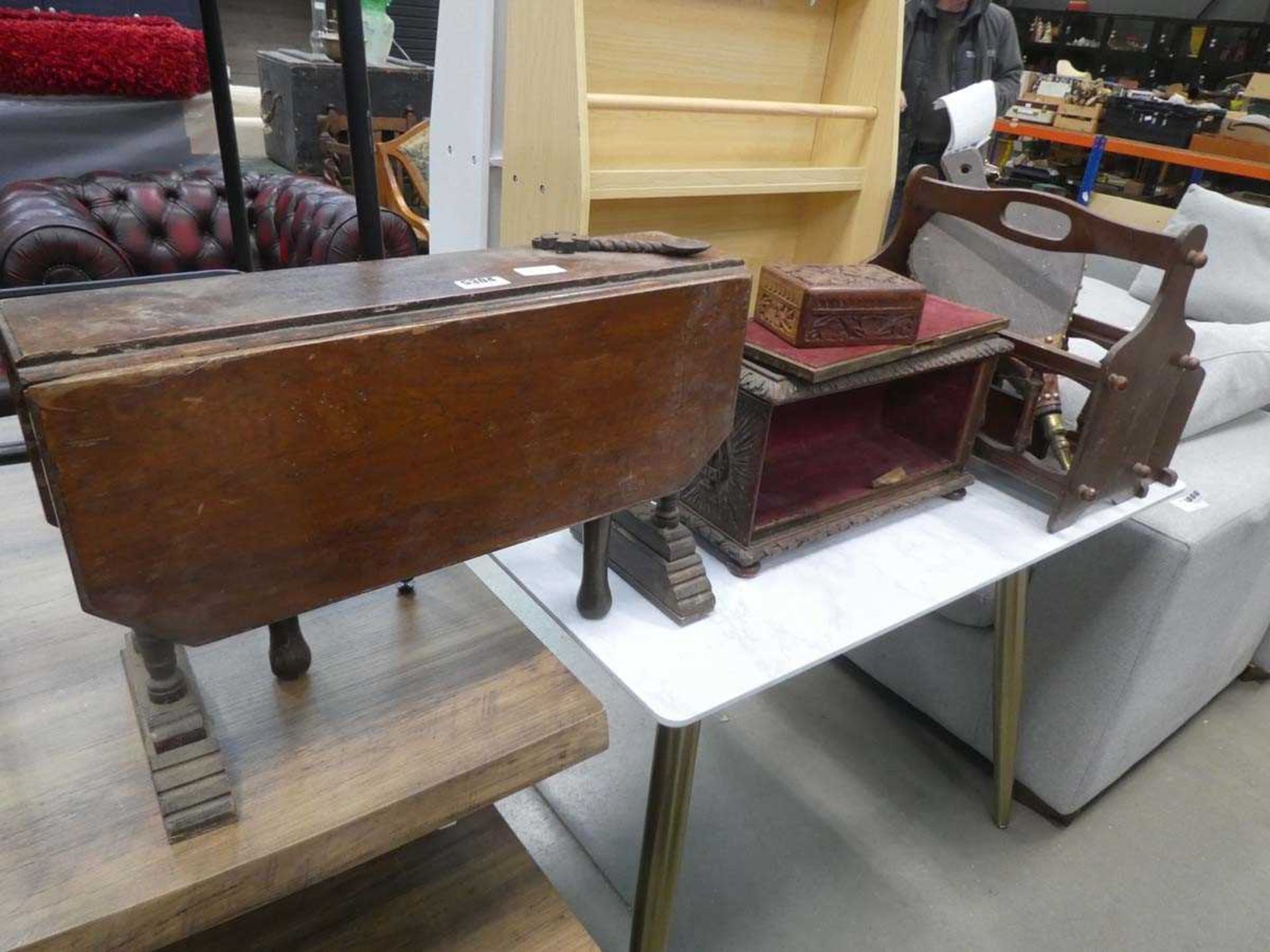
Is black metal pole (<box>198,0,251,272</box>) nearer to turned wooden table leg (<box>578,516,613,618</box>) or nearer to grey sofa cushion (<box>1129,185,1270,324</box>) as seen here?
turned wooden table leg (<box>578,516,613,618</box>)

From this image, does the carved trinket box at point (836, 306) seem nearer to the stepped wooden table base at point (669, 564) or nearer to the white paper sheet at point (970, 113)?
the stepped wooden table base at point (669, 564)

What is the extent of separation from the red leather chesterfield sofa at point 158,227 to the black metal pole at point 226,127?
1562 mm

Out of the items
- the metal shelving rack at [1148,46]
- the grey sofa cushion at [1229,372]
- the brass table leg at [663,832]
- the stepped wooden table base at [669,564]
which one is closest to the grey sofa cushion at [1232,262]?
the grey sofa cushion at [1229,372]

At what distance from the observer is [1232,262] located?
7.97 ft

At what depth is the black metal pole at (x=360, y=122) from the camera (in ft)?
2.43

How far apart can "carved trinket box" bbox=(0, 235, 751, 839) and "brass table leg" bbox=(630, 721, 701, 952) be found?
28cm

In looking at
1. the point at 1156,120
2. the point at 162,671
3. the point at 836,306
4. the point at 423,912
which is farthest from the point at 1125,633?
the point at 1156,120

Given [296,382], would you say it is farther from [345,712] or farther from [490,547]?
[345,712]

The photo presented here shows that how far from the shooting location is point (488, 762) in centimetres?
76

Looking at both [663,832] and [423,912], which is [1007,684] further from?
[423,912]

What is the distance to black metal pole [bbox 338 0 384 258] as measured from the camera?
0.74 meters

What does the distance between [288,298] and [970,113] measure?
134cm

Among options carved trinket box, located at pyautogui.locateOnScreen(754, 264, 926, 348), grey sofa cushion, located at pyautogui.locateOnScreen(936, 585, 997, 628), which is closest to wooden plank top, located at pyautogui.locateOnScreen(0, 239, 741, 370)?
carved trinket box, located at pyautogui.locateOnScreen(754, 264, 926, 348)

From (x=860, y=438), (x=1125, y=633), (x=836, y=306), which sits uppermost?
(x=836, y=306)
